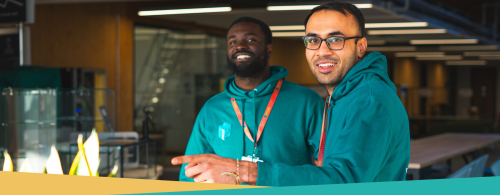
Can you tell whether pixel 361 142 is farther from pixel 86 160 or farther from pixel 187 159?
pixel 86 160

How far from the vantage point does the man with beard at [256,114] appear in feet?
6.36

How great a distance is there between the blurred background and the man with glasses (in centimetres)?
340

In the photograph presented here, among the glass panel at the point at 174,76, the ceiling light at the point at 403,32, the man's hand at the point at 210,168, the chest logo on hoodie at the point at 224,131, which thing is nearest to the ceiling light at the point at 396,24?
the ceiling light at the point at 403,32

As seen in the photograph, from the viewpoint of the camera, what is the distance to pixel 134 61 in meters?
8.05

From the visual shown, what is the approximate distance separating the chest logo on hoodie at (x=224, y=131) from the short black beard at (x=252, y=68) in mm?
252

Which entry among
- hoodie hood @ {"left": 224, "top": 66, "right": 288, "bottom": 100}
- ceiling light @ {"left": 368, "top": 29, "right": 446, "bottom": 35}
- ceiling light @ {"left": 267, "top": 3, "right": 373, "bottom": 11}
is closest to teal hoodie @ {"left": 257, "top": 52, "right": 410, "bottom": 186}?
hoodie hood @ {"left": 224, "top": 66, "right": 288, "bottom": 100}

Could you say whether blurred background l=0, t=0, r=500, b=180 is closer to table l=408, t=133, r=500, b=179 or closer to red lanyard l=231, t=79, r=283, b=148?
table l=408, t=133, r=500, b=179

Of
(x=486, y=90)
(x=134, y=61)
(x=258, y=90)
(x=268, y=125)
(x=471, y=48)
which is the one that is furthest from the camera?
(x=486, y=90)

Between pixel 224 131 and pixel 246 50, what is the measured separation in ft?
1.26

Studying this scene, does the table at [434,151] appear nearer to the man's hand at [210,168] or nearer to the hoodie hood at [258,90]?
the hoodie hood at [258,90]

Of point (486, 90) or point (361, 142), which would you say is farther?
point (486, 90)

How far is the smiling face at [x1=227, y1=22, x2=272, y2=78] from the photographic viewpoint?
6.81ft

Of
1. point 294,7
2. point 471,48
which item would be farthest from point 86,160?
point 471,48

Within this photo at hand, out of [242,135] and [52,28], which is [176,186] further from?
[52,28]
